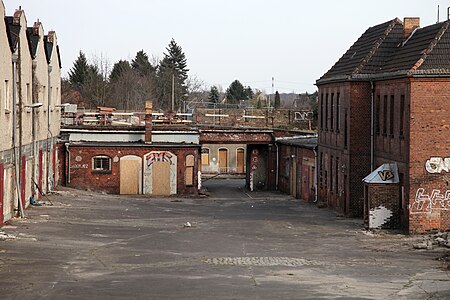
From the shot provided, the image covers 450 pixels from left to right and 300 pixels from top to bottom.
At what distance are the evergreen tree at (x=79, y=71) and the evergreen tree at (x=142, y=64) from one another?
14.4 meters

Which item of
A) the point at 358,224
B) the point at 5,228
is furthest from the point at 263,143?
the point at 5,228

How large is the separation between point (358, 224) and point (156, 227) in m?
8.13

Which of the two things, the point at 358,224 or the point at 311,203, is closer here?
the point at 358,224

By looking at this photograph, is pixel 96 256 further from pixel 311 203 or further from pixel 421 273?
pixel 311 203

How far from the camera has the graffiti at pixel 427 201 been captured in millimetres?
30641

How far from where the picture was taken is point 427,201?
3067cm

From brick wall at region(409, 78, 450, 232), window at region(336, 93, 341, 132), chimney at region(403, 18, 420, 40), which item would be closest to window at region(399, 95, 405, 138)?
brick wall at region(409, 78, 450, 232)

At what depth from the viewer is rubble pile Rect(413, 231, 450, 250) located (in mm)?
26703

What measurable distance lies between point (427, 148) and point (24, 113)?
53.0ft

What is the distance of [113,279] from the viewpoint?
67.1ft

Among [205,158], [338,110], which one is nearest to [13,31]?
[338,110]

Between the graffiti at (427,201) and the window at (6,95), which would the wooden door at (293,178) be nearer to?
the graffiti at (427,201)

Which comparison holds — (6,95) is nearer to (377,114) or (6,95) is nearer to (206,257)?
(206,257)

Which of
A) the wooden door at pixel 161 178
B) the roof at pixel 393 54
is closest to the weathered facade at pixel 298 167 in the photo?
the roof at pixel 393 54
